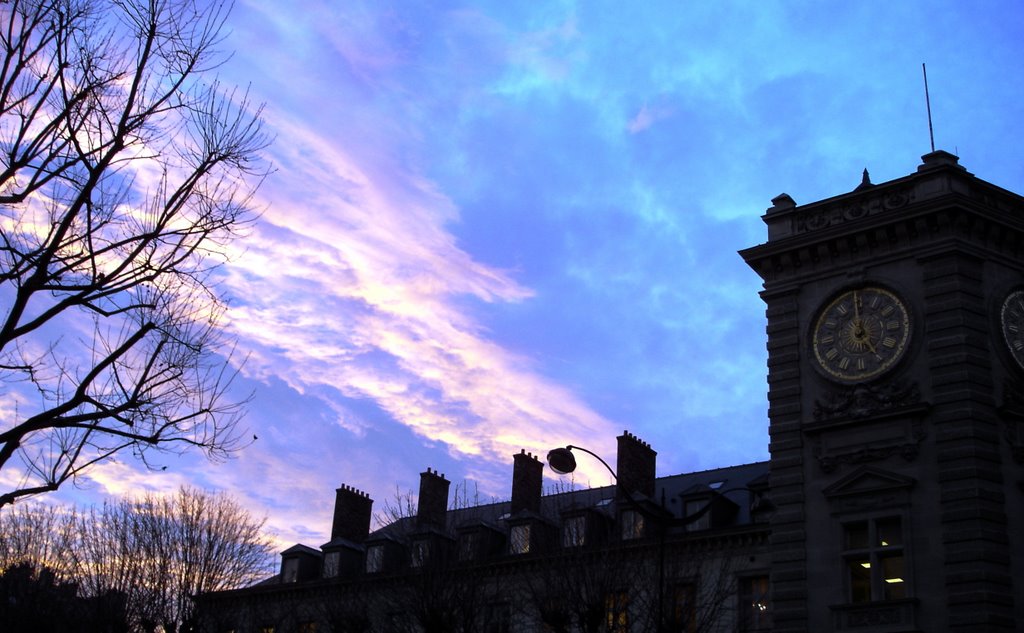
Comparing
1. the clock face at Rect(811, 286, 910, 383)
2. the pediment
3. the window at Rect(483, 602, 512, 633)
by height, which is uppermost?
the clock face at Rect(811, 286, 910, 383)

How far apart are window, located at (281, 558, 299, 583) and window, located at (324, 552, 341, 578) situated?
1.72 m

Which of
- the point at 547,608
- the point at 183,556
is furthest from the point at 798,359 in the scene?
the point at 183,556

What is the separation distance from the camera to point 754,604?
4175 cm

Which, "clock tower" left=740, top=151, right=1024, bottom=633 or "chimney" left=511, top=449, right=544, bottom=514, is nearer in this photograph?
"clock tower" left=740, top=151, right=1024, bottom=633

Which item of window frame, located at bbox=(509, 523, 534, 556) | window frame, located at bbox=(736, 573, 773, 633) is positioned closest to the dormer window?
window frame, located at bbox=(509, 523, 534, 556)

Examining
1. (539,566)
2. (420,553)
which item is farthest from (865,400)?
(420,553)

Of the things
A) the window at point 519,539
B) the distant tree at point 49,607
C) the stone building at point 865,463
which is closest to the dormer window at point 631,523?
the stone building at point 865,463

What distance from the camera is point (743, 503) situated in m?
46.5

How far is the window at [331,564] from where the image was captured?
56.2 meters

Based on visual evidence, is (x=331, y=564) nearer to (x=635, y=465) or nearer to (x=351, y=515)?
(x=351, y=515)

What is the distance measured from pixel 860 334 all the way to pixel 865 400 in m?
2.31

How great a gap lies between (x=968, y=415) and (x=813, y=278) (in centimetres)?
726

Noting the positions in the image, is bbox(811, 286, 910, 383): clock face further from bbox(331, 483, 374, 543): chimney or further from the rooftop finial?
bbox(331, 483, 374, 543): chimney

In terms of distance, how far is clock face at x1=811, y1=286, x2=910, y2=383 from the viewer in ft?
120
